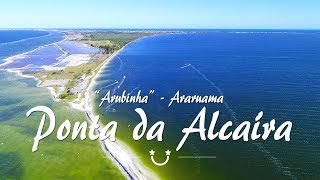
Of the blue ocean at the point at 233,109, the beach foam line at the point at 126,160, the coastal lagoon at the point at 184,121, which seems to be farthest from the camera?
the coastal lagoon at the point at 184,121

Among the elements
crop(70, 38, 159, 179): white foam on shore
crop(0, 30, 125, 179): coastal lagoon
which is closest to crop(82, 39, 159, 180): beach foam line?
crop(70, 38, 159, 179): white foam on shore

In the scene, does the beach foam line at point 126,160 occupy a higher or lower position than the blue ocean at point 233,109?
lower

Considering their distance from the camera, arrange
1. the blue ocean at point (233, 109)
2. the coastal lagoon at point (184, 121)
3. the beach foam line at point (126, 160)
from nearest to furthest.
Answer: the beach foam line at point (126, 160)
the blue ocean at point (233, 109)
the coastal lagoon at point (184, 121)

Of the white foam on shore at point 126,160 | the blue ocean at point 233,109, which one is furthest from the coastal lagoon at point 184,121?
the white foam on shore at point 126,160

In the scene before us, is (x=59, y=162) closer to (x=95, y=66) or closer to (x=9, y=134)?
(x=9, y=134)

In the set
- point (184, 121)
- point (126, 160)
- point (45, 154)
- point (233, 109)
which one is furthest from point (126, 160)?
point (233, 109)

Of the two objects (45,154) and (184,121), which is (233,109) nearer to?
(184,121)

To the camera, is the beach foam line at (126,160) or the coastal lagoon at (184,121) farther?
the coastal lagoon at (184,121)

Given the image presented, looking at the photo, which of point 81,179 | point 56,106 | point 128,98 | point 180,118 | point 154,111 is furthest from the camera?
point 128,98

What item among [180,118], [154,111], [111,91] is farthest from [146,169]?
[111,91]

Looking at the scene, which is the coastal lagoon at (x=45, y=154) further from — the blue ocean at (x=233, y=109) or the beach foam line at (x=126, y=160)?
the blue ocean at (x=233, y=109)

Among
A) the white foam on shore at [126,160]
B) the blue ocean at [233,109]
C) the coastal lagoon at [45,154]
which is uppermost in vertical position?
the blue ocean at [233,109]
